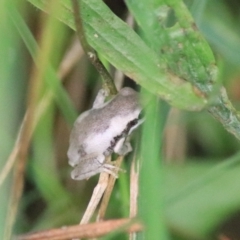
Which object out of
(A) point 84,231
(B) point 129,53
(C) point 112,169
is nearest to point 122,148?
(C) point 112,169

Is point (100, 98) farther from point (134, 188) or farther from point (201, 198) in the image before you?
point (201, 198)

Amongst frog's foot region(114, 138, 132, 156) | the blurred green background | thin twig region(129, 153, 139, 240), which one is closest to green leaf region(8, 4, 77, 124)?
the blurred green background

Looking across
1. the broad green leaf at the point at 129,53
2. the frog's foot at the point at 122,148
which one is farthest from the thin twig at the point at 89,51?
the frog's foot at the point at 122,148

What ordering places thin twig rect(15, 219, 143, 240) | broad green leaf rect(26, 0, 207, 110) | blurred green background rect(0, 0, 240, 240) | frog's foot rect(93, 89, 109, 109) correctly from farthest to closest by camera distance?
frog's foot rect(93, 89, 109, 109)
blurred green background rect(0, 0, 240, 240)
thin twig rect(15, 219, 143, 240)
broad green leaf rect(26, 0, 207, 110)

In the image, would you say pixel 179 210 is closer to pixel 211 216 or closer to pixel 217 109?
pixel 211 216

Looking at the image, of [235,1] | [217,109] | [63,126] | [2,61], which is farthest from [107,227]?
[235,1]

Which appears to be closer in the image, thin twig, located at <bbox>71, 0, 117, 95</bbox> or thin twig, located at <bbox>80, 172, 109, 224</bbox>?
thin twig, located at <bbox>71, 0, 117, 95</bbox>

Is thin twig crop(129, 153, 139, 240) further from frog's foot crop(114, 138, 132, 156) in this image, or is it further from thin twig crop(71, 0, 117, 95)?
thin twig crop(71, 0, 117, 95)
